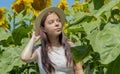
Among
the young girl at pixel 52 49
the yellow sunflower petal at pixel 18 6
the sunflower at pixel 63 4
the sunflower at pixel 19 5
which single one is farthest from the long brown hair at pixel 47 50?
the sunflower at pixel 63 4

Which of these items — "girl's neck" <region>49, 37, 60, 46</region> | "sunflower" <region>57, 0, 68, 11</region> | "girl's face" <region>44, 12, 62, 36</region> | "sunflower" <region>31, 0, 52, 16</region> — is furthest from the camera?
"sunflower" <region>57, 0, 68, 11</region>

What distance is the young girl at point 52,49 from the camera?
261 cm

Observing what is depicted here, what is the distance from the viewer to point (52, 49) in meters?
2.69

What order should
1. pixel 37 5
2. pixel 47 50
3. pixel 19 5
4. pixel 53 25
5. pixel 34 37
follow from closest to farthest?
pixel 53 25 < pixel 47 50 < pixel 34 37 < pixel 37 5 < pixel 19 5

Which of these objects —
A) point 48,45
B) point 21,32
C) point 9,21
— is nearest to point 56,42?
point 48,45

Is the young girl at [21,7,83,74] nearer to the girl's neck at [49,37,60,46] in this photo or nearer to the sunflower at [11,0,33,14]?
the girl's neck at [49,37,60,46]

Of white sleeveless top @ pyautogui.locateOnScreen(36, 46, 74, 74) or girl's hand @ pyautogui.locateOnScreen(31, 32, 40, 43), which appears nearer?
white sleeveless top @ pyautogui.locateOnScreen(36, 46, 74, 74)

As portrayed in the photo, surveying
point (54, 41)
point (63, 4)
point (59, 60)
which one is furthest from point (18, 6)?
point (59, 60)

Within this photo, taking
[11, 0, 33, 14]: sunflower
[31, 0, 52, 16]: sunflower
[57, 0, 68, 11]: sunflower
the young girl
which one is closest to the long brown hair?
the young girl

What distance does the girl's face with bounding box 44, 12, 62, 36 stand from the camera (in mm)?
2580

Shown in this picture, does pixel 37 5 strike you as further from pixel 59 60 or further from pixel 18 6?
pixel 59 60

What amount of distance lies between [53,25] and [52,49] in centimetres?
18

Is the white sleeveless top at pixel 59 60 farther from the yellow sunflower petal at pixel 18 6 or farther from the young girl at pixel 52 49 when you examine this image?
the yellow sunflower petal at pixel 18 6

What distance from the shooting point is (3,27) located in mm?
4230
